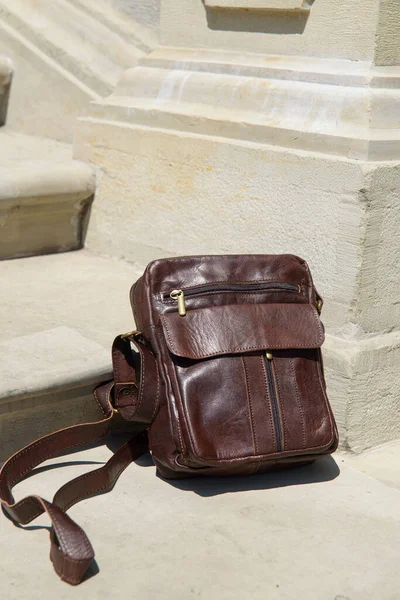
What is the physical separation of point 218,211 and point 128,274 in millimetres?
460

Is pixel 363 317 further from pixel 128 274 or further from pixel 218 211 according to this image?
pixel 128 274

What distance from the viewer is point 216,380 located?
6.75ft

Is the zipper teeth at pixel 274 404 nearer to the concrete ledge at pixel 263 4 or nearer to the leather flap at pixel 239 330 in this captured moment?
the leather flap at pixel 239 330

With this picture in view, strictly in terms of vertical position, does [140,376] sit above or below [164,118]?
below

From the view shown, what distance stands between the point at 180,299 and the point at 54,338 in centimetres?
45

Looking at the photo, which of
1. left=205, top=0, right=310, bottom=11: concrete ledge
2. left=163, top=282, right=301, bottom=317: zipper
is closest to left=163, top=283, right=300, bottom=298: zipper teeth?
left=163, top=282, right=301, bottom=317: zipper

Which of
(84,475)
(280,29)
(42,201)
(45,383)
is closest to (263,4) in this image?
(280,29)

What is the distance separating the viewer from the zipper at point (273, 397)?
2066mm

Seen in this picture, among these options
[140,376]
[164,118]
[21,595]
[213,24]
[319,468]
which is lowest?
[319,468]

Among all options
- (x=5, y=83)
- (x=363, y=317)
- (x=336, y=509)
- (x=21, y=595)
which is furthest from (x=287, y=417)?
(x=5, y=83)

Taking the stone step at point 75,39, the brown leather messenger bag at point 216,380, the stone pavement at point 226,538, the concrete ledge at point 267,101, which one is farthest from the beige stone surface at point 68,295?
the stone step at point 75,39

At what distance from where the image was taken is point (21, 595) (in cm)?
167

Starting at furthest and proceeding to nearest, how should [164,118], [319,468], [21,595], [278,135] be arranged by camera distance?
[164,118] < [278,135] < [319,468] < [21,595]

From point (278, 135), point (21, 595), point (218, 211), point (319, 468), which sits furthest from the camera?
point (218, 211)
